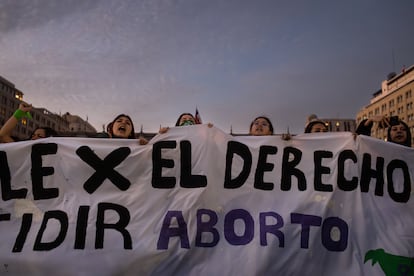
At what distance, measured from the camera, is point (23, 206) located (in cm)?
381

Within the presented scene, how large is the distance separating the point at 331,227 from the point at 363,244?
14.5 inches

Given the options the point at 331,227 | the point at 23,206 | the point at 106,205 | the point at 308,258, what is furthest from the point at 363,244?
the point at 23,206

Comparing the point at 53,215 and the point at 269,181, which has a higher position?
the point at 269,181

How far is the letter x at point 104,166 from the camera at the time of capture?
3.92m

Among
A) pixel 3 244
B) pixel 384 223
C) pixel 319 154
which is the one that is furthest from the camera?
pixel 319 154

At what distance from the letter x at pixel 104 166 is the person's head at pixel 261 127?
5.61ft

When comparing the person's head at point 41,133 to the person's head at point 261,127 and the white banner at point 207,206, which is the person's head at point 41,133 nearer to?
the white banner at point 207,206

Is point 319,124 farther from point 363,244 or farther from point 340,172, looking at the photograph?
point 363,244

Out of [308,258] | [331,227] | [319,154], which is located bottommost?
[308,258]

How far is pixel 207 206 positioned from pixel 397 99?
96715 mm

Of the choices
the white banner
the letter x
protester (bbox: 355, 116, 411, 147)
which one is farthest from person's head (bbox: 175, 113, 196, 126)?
protester (bbox: 355, 116, 411, 147)

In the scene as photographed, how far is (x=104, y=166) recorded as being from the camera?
158 inches

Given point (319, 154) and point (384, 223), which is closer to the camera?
point (384, 223)

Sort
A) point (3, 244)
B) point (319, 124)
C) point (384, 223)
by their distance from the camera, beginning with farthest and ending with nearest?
1. point (319, 124)
2. point (384, 223)
3. point (3, 244)
